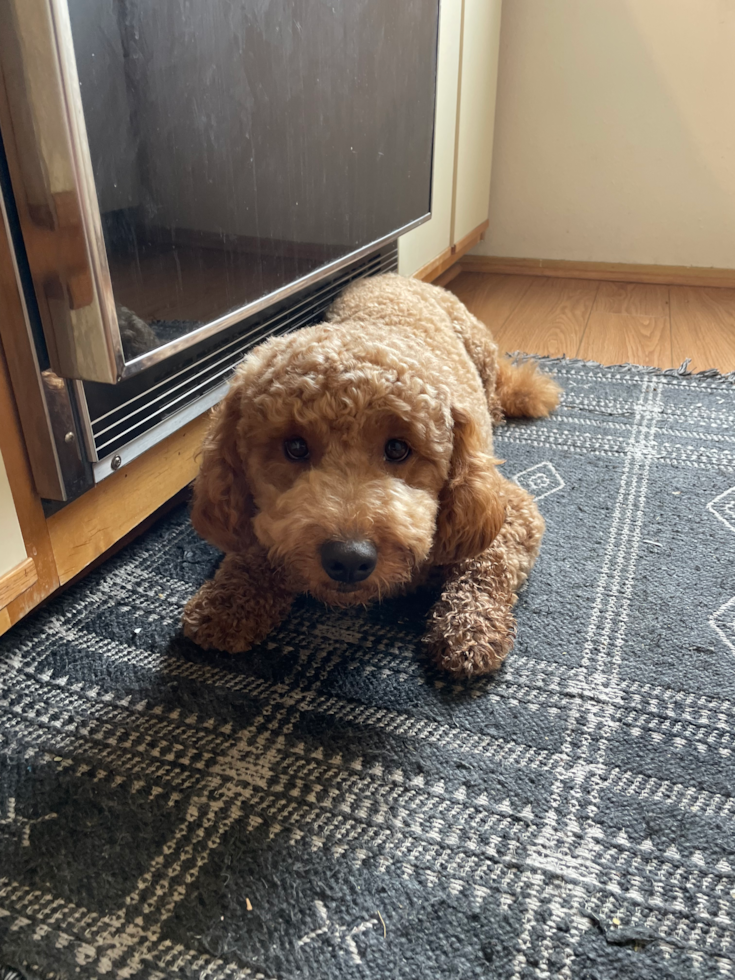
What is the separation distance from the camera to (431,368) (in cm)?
103

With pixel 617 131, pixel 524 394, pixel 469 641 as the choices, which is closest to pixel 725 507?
pixel 524 394

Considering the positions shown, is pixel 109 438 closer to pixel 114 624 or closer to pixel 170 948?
pixel 114 624

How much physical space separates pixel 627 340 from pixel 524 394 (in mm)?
830

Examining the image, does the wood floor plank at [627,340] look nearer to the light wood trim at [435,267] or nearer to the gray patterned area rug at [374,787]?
the light wood trim at [435,267]

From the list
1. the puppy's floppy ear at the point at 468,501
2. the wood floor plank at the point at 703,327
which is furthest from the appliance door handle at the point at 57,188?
the wood floor plank at the point at 703,327

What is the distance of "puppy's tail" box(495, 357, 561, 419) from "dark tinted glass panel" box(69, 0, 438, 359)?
51 cm

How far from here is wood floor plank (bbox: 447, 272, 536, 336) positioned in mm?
2756

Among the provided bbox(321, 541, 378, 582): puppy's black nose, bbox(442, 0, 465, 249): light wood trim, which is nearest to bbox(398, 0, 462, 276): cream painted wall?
bbox(442, 0, 465, 249): light wood trim

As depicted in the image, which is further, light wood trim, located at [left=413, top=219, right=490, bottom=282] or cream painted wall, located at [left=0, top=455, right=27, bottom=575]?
light wood trim, located at [left=413, top=219, right=490, bottom=282]

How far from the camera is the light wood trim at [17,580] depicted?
3.08 ft

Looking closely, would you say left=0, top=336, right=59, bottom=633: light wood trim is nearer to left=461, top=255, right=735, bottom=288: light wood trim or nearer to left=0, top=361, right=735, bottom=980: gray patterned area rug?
left=0, top=361, right=735, bottom=980: gray patterned area rug

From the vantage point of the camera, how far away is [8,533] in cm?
93

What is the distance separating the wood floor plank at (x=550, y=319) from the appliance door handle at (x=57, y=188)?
1.70 meters

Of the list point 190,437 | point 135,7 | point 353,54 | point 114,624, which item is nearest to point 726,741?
point 114,624
